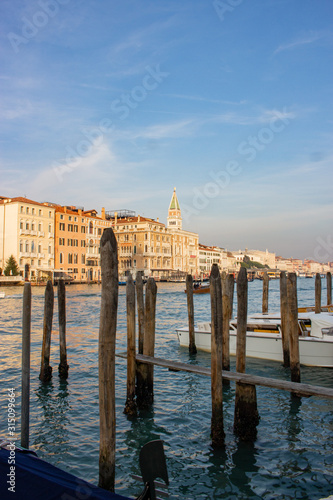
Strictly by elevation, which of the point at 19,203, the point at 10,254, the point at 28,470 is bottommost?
the point at 28,470

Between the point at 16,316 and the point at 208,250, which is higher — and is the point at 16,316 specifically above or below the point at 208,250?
below

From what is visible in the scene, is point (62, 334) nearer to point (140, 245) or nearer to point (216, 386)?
point (216, 386)

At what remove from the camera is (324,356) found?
8.83 m

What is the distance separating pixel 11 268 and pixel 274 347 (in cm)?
3747

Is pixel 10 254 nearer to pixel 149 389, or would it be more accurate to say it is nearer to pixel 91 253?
pixel 91 253

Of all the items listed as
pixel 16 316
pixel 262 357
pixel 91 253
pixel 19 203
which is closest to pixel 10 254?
pixel 19 203

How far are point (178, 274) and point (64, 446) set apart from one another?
64.1 meters

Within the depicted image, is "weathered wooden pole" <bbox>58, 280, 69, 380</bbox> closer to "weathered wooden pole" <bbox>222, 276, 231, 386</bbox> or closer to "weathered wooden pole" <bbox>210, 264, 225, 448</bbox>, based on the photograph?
"weathered wooden pole" <bbox>222, 276, 231, 386</bbox>

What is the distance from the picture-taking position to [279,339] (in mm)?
9523

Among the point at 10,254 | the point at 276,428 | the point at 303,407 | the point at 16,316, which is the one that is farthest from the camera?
the point at 10,254

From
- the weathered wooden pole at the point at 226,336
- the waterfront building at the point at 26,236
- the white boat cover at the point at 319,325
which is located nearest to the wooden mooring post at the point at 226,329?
the weathered wooden pole at the point at 226,336

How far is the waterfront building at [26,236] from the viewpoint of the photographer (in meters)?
45.4

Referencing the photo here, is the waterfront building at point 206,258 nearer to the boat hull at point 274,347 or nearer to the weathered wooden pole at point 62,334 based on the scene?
the boat hull at point 274,347

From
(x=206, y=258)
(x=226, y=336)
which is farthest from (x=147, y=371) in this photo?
(x=206, y=258)
